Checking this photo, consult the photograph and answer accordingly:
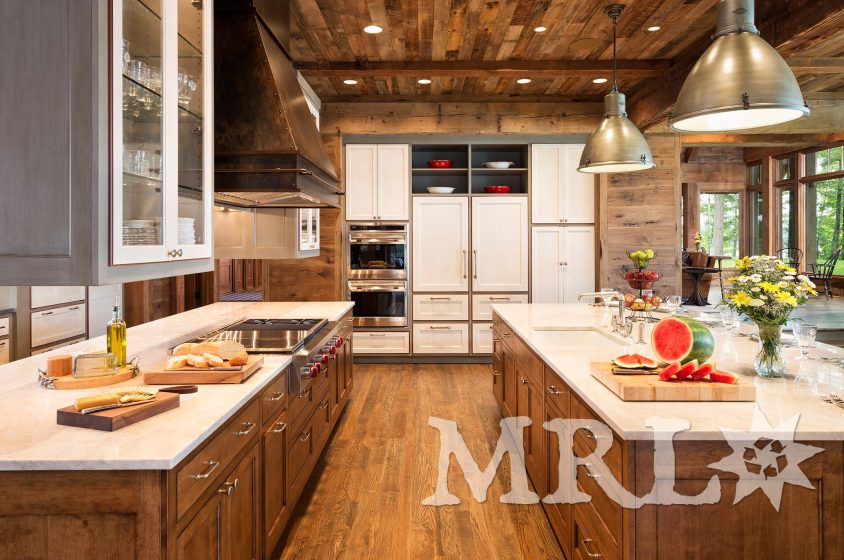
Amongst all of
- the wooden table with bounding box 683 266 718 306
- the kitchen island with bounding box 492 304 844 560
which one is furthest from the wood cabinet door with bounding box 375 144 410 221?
the wooden table with bounding box 683 266 718 306

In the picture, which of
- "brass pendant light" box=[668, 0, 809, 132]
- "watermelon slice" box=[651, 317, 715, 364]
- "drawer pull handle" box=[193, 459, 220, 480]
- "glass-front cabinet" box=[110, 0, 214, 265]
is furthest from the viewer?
"watermelon slice" box=[651, 317, 715, 364]

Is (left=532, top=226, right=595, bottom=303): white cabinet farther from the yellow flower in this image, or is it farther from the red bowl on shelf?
the yellow flower

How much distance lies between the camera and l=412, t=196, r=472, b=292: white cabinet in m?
6.43

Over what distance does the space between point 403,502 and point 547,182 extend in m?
4.33

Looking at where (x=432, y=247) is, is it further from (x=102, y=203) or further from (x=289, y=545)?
(x=102, y=203)

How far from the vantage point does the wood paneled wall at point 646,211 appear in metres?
6.20

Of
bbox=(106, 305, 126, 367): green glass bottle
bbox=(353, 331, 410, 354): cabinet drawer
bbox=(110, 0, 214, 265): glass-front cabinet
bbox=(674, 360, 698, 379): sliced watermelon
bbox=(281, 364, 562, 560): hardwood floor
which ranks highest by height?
bbox=(110, 0, 214, 265): glass-front cabinet

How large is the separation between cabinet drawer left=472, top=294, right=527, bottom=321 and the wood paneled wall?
0.96m

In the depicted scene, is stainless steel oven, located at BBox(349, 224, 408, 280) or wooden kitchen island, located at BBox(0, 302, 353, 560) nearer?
wooden kitchen island, located at BBox(0, 302, 353, 560)

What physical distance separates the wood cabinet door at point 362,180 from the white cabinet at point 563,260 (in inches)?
72.7

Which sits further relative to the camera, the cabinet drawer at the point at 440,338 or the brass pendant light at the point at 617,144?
the cabinet drawer at the point at 440,338

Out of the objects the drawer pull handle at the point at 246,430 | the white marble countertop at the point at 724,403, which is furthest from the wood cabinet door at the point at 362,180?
the drawer pull handle at the point at 246,430

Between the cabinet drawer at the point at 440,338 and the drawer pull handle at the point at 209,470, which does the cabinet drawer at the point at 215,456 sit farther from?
the cabinet drawer at the point at 440,338

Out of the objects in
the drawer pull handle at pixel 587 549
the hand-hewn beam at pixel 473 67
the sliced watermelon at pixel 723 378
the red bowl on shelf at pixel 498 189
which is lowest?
the drawer pull handle at pixel 587 549
